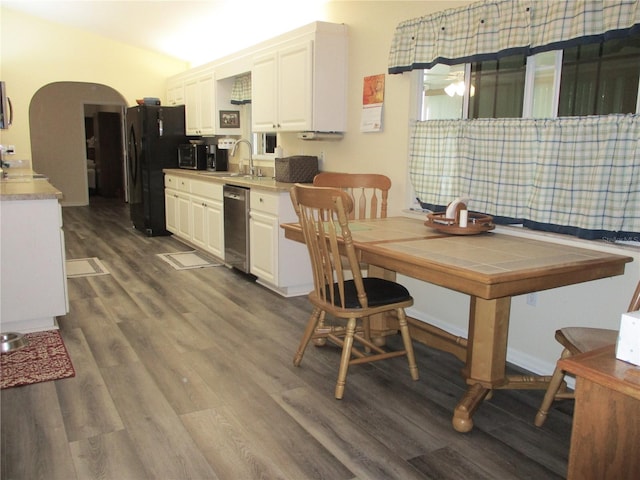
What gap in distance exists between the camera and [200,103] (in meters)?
6.17

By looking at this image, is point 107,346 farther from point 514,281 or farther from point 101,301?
point 514,281

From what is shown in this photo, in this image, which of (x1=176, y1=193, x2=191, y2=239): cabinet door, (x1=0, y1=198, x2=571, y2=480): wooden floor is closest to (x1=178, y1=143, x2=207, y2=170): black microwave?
(x1=176, y1=193, x2=191, y2=239): cabinet door

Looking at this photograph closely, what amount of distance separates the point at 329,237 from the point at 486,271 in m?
0.76

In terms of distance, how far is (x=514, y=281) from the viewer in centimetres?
198

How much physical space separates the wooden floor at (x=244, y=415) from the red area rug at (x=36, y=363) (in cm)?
7

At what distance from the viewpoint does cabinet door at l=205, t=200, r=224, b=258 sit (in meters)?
5.04

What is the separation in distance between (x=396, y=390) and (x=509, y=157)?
135 cm

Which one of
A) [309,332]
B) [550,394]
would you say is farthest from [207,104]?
[550,394]

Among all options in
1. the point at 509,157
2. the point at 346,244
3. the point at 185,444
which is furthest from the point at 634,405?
the point at 509,157

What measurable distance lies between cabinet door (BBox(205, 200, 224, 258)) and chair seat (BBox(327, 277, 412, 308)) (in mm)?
2454

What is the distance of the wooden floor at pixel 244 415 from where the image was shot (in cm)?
197

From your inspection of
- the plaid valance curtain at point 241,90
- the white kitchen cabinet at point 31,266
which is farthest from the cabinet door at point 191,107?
the white kitchen cabinet at point 31,266

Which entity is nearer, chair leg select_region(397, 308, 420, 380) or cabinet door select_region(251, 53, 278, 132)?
chair leg select_region(397, 308, 420, 380)

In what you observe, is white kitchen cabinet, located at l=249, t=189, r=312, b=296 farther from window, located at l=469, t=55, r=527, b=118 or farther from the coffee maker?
the coffee maker
